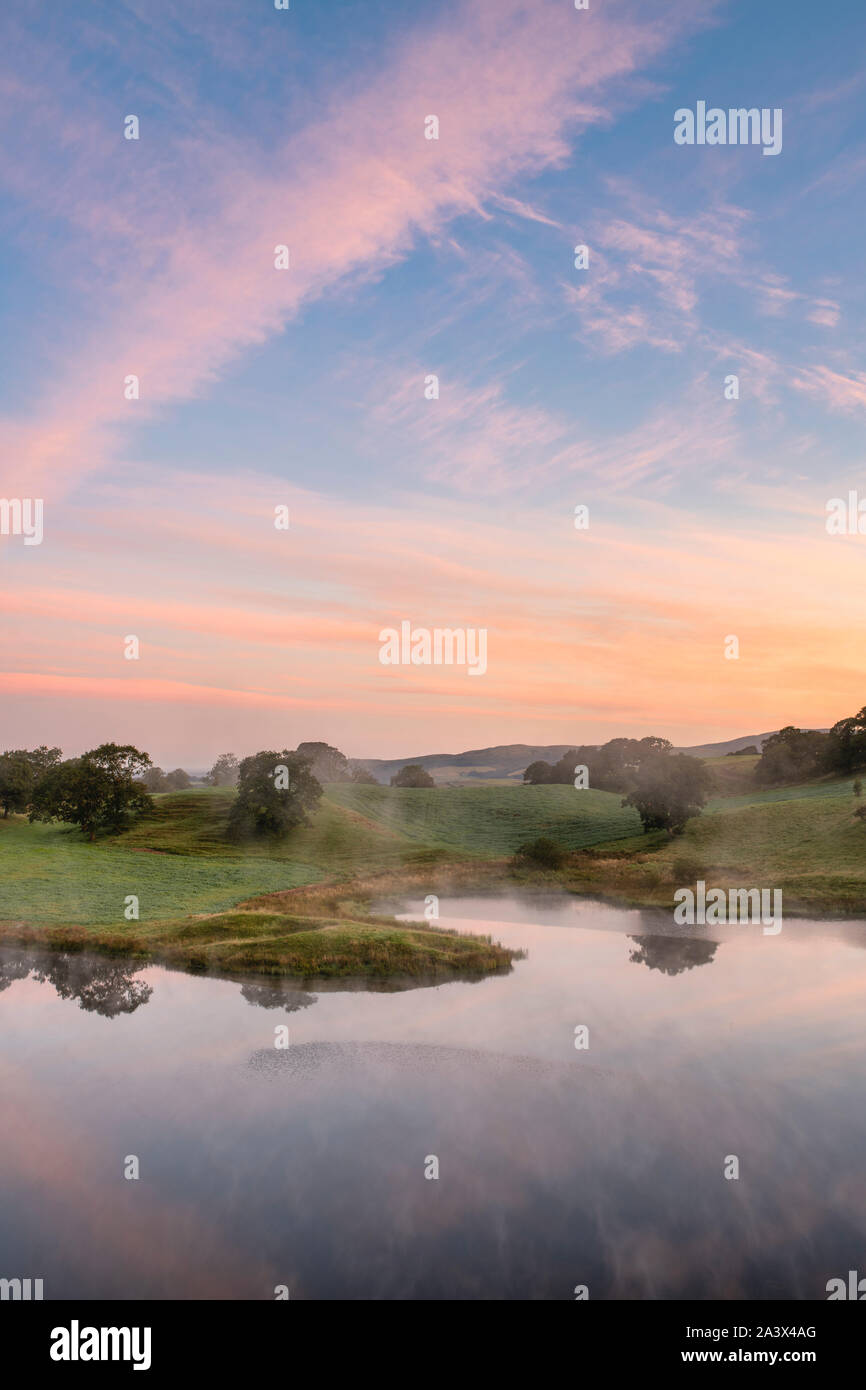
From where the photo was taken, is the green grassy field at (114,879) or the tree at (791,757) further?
the tree at (791,757)

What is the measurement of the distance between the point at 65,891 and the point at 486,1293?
5505 centimetres

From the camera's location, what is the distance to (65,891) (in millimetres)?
60750

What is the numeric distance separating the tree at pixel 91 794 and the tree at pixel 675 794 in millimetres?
63103

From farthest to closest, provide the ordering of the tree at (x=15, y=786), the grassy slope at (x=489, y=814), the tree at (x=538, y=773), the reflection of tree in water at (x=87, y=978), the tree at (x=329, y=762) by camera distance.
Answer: the tree at (x=538, y=773) → the tree at (x=329, y=762) → the tree at (x=15, y=786) → the grassy slope at (x=489, y=814) → the reflection of tree in water at (x=87, y=978)

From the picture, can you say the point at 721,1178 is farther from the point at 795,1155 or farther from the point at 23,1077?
the point at 23,1077

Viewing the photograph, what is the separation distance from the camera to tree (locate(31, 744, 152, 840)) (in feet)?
295

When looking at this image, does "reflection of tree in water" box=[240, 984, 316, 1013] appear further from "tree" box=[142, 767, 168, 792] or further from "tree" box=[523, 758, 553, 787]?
"tree" box=[142, 767, 168, 792]

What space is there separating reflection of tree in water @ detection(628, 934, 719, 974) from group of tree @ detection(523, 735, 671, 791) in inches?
2518

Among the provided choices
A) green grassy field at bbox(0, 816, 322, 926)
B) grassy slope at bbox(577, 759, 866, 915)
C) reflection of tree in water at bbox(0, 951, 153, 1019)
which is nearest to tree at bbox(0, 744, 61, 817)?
green grassy field at bbox(0, 816, 322, 926)

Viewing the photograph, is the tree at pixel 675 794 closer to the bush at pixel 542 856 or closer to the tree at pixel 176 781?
the bush at pixel 542 856

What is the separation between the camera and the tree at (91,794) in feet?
295

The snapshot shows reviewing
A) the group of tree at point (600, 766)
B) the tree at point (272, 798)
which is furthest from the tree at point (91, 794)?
the group of tree at point (600, 766)

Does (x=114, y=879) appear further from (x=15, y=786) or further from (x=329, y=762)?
(x=329, y=762)
